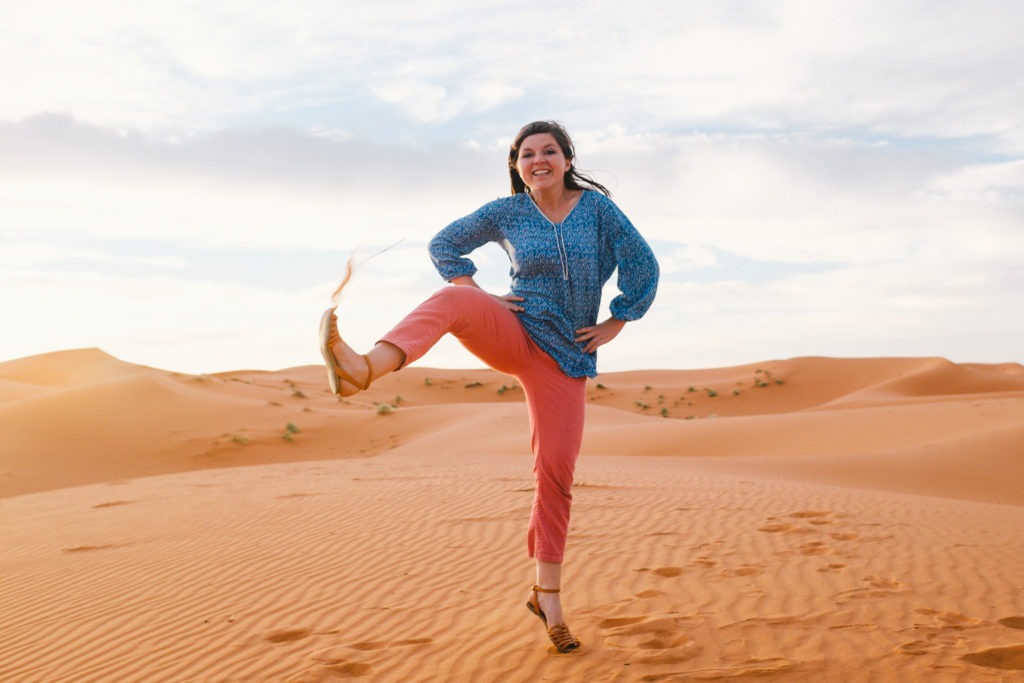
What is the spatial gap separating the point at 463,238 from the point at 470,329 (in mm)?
781

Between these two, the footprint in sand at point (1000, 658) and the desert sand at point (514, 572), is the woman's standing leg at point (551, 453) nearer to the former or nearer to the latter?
the desert sand at point (514, 572)

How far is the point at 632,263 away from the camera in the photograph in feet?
13.3

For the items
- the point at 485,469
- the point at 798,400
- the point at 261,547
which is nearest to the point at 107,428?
the point at 485,469

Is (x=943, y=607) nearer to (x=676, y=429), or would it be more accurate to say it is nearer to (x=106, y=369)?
(x=676, y=429)

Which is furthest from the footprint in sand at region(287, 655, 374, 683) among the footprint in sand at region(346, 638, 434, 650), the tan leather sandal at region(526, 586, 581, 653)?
the tan leather sandal at region(526, 586, 581, 653)

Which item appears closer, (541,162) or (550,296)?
(550,296)

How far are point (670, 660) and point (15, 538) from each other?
7.54 meters

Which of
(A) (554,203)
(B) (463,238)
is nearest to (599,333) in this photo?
(A) (554,203)

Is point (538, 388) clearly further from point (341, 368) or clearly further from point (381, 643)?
point (381, 643)

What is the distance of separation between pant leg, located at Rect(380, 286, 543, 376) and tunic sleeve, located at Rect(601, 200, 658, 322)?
1.98 ft

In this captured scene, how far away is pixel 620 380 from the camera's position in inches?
2039

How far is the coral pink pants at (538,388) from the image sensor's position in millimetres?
3402

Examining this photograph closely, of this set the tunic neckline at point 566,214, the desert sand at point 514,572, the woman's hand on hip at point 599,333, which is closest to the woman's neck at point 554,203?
the tunic neckline at point 566,214

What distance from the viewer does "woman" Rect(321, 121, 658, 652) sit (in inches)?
147
